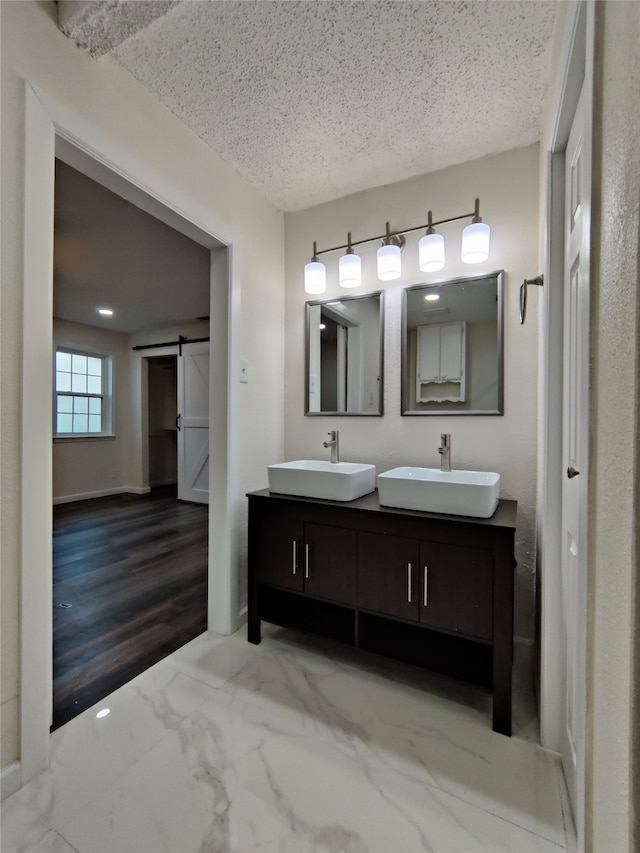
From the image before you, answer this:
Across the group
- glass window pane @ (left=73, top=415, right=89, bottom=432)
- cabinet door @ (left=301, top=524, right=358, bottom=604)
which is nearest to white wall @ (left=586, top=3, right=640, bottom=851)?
cabinet door @ (left=301, top=524, right=358, bottom=604)

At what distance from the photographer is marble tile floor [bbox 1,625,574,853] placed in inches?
39.9

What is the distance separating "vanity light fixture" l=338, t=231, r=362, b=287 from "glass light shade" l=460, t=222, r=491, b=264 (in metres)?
0.56

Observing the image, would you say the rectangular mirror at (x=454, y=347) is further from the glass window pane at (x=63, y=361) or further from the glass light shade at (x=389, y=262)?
the glass window pane at (x=63, y=361)

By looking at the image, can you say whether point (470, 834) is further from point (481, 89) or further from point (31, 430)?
point (481, 89)

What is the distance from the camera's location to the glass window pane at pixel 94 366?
531 centimetres

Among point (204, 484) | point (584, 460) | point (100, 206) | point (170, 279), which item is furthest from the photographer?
point (204, 484)

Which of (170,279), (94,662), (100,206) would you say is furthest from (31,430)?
(170,279)

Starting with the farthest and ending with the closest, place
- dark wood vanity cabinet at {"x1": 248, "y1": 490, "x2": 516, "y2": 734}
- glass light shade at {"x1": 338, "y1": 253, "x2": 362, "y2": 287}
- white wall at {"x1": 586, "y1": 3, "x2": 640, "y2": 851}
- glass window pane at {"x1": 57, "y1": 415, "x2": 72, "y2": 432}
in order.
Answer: glass window pane at {"x1": 57, "y1": 415, "x2": 72, "y2": 432} → glass light shade at {"x1": 338, "y1": 253, "x2": 362, "y2": 287} → dark wood vanity cabinet at {"x1": 248, "y1": 490, "x2": 516, "y2": 734} → white wall at {"x1": 586, "y1": 3, "x2": 640, "y2": 851}

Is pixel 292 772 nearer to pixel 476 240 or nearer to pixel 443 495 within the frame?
pixel 443 495

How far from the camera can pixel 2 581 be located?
1105mm

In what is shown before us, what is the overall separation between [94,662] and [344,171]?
108 inches

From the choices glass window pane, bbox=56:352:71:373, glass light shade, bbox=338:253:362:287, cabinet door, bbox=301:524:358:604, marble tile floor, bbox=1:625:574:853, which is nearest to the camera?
marble tile floor, bbox=1:625:574:853

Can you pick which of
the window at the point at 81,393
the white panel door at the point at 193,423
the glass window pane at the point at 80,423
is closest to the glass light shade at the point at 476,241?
the white panel door at the point at 193,423

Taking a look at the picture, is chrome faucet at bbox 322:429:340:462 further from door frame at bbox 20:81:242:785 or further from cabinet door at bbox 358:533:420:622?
door frame at bbox 20:81:242:785
